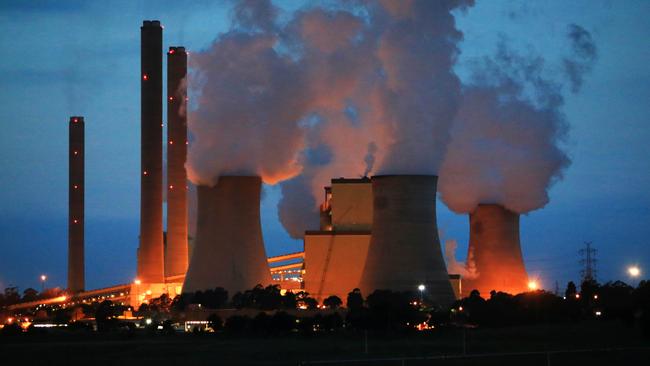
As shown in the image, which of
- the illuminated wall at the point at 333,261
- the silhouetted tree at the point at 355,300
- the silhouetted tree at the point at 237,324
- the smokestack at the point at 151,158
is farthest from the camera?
the smokestack at the point at 151,158

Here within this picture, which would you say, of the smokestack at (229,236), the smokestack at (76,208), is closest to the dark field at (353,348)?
the smokestack at (229,236)

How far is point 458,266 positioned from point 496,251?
12.1 ft

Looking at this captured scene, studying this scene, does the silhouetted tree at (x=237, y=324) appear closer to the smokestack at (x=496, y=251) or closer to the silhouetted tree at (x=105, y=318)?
the silhouetted tree at (x=105, y=318)

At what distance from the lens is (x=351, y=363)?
36156mm

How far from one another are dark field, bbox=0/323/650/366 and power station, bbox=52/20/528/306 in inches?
194

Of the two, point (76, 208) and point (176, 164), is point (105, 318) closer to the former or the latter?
point (176, 164)

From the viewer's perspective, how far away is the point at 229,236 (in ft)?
183

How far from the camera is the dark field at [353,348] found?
120 ft

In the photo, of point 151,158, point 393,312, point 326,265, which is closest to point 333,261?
point 326,265

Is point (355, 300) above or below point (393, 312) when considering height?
above

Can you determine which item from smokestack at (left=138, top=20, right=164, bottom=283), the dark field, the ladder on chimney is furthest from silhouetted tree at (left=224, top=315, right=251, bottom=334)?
smokestack at (left=138, top=20, right=164, bottom=283)

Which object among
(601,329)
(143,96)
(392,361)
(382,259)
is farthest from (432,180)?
(143,96)

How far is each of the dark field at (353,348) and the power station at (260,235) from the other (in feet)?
16.2

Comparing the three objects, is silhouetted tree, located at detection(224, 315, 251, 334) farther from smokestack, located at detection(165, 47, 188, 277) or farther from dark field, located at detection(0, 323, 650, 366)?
smokestack, located at detection(165, 47, 188, 277)
